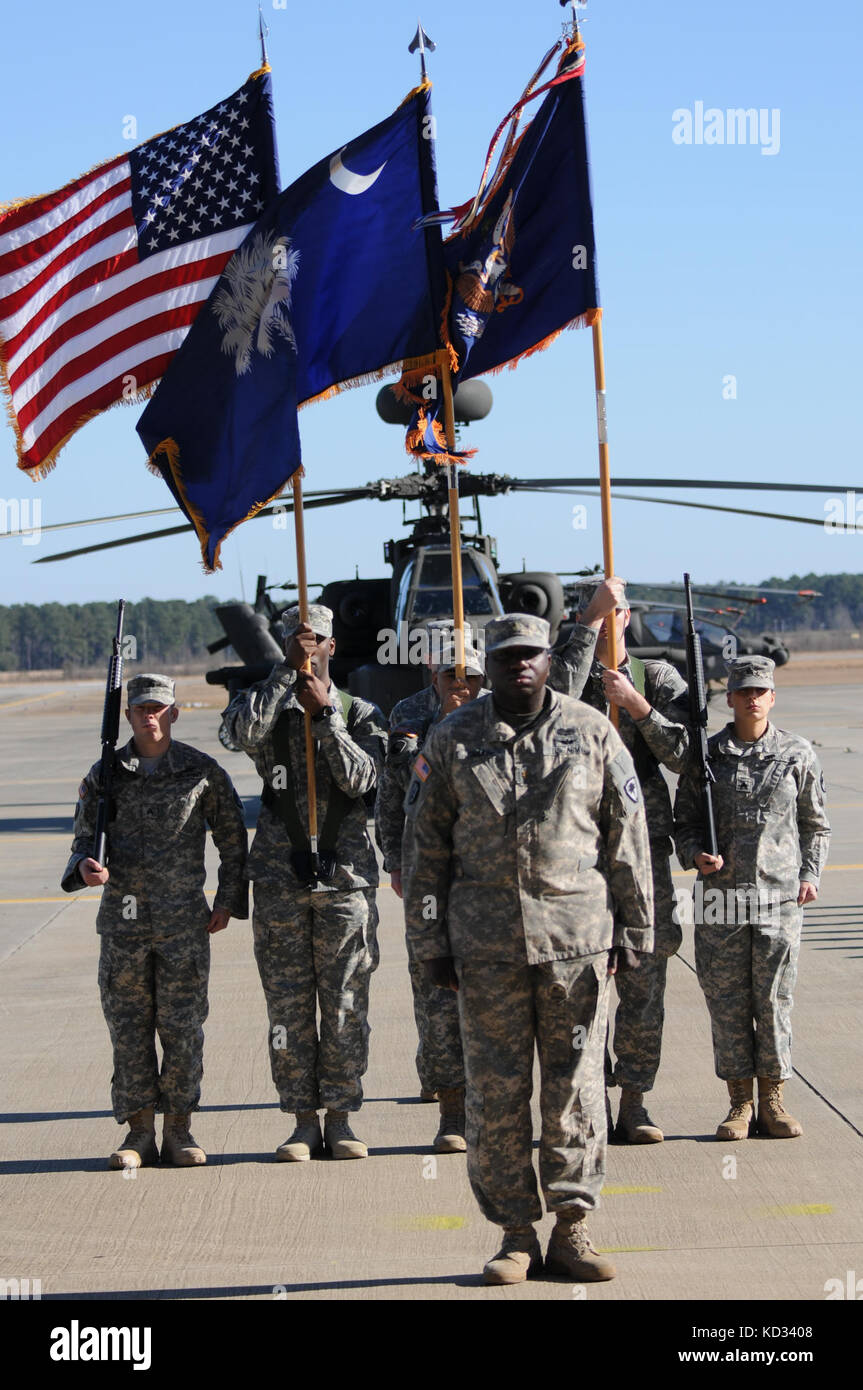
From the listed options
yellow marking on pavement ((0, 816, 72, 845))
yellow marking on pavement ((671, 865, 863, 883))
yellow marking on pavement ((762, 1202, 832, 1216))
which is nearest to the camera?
yellow marking on pavement ((762, 1202, 832, 1216))

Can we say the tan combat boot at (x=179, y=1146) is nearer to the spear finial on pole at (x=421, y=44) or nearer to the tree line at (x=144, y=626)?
the spear finial on pole at (x=421, y=44)

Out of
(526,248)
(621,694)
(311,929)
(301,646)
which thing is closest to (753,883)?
(621,694)

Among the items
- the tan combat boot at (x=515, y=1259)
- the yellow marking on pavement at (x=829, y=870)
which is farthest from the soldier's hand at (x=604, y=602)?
the yellow marking on pavement at (x=829, y=870)

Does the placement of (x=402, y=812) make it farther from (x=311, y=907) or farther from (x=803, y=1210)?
(x=803, y=1210)

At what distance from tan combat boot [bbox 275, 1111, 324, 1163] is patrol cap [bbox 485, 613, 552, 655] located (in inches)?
84.3

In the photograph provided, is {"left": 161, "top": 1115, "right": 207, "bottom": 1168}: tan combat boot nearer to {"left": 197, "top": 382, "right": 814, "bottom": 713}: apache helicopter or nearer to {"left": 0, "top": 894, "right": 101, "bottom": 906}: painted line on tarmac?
{"left": 0, "top": 894, "right": 101, "bottom": 906}: painted line on tarmac

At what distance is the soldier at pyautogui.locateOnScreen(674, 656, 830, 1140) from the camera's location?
533cm

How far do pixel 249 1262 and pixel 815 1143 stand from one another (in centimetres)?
210

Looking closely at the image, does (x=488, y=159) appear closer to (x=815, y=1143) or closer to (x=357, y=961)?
(x=357, y=961)

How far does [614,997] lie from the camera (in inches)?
292

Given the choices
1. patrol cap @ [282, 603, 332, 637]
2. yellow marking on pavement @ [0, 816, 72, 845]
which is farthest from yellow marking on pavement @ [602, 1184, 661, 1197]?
yellow marking on pavement @ [0, 816, 72, 845]

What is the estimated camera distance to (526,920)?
163 inches

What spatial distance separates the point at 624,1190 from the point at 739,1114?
713 millimetres

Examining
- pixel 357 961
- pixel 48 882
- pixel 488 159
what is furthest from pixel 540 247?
pixel 48 882
